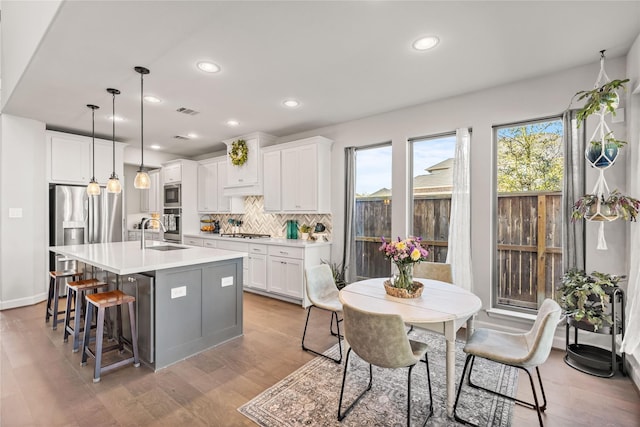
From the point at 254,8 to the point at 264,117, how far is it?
2347 mm

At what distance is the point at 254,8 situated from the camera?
6.73 ft

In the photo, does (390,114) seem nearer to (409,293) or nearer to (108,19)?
(409,293)

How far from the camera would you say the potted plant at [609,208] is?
2287 mm

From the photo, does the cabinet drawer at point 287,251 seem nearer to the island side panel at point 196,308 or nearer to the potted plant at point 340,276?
the potted plant at point 340,276

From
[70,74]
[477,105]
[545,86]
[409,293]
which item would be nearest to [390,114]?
[477,105]

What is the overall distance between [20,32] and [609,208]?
5752 millimetres

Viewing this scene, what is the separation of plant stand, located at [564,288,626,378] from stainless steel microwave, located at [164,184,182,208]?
6.33m

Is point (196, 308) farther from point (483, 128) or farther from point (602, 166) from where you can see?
point (602, 166)

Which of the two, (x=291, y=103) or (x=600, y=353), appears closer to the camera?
(x=600, y=353)

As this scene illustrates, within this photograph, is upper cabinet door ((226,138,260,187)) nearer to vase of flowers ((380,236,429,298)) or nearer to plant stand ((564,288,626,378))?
vase of flowers ((380,236,429,298))

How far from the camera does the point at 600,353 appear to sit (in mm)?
2699

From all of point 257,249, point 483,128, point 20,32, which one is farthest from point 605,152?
point 20,32

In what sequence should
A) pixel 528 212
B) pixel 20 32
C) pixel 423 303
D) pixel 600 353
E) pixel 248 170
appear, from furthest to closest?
pixel 248 170
pixel 528 212
pixel 20 32
pixel 600 353
pixel 423 303

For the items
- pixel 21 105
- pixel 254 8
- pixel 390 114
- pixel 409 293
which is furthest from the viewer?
pixel 390 114
